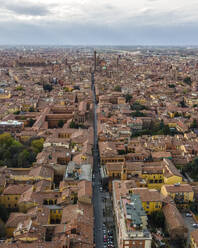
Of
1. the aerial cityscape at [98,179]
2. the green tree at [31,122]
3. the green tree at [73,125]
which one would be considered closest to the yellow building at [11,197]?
the aerial cityscape at [98,179]

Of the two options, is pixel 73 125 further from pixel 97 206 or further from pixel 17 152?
pixel 97 206

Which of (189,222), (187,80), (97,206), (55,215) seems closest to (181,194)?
(189,222)

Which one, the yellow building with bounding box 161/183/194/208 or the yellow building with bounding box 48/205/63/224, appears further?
the yellow building with bounding box 161/183/194/208

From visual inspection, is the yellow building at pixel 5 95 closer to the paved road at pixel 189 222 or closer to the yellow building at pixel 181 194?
the yellow building at pixel 181 194

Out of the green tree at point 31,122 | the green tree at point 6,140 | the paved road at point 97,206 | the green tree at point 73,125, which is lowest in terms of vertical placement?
the paved road at point 97,206

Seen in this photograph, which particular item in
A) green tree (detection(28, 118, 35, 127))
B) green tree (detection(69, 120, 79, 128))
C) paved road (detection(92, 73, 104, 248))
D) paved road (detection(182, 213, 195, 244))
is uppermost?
green tree (detection(69, 120, 79, 128))

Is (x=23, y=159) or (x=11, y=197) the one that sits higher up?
(x=23, y=159)

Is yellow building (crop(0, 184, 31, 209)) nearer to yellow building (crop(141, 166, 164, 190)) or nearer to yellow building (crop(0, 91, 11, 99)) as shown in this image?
yellow building (crop(141, 166, 164, 190))

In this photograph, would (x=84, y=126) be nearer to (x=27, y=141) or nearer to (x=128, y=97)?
(x=27, y=141)

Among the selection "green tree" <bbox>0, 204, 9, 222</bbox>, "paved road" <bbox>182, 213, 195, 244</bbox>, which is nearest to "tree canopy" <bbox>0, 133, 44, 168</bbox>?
"green tree" <bbox>0, 204, 9, 222</bbox>

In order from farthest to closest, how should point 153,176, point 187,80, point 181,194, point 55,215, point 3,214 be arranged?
point 187,80
point 153,176
point 181,194
point 3,214
point 55,215

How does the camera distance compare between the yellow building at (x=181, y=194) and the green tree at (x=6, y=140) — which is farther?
the green tree at (x=6, y=140)
